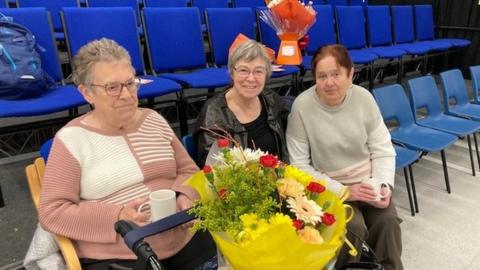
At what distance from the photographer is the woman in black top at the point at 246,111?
64.2 inches

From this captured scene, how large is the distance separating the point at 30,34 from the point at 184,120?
109cm

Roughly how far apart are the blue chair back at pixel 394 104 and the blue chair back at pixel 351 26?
6.02ft

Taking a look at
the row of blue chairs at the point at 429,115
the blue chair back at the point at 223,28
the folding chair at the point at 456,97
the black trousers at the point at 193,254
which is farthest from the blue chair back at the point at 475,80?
the black trousers at the point at 193,254

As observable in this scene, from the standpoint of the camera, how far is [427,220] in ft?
7.75

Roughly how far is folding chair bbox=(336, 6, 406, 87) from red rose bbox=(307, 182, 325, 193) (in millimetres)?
3570

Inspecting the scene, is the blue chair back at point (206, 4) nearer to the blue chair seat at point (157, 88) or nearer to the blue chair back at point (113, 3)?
the blue chair back at point (113, 3)

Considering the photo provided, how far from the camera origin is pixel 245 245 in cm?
74

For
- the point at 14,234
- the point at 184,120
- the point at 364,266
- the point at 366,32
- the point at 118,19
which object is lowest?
the point at 14,234

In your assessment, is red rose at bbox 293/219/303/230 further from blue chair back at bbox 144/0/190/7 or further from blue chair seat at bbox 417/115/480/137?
blue chair back at bbox 144/0/190/7

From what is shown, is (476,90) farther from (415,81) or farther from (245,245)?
(245,245)

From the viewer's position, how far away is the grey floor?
196 centimetres

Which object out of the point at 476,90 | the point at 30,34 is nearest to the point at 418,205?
the point at 476,90

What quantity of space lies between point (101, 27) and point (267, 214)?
91.5 inches

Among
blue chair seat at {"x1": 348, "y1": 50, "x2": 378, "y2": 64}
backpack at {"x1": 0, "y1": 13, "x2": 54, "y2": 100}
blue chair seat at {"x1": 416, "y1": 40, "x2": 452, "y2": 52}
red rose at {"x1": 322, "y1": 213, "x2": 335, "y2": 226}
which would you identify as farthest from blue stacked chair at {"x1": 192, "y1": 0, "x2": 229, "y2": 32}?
red rose at {"x1": 322, "y1": 213, "x2": 335, "y2": 226}
